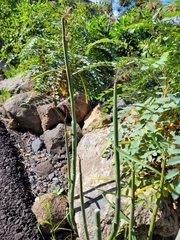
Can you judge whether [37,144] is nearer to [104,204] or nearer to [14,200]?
[14,200]

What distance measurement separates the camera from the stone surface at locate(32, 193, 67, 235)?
4.82 feet

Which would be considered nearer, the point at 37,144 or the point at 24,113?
the point at 37,144

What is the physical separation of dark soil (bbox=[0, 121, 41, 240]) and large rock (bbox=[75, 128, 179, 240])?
0.27 metres

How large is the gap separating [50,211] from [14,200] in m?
0.26

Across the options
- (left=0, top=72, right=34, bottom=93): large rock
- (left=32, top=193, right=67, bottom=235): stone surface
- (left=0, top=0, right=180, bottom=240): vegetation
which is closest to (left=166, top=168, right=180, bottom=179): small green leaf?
(left=0, top=0, right=180, bottom=240): vegetation

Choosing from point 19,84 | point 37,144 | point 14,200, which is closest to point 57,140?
point 37,144

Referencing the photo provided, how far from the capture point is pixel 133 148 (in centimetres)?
108

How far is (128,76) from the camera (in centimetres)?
145

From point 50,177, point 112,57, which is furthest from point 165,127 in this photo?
point 112,57

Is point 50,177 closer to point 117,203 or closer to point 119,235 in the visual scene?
point 119,235

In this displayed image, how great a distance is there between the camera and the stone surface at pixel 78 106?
2.08 metres

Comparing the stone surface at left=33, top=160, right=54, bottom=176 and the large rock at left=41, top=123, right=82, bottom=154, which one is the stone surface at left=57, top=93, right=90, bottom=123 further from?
the stone surface at left=33, top=160, right=54, bottom=176

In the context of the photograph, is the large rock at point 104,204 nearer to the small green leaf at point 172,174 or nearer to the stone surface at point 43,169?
the stone surface at point 43,169

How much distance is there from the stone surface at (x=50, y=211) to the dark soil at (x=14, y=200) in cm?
4
